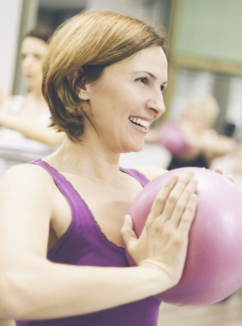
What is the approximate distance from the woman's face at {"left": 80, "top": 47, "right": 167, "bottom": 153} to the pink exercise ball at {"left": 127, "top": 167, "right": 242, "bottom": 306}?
14cm

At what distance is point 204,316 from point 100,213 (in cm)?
257

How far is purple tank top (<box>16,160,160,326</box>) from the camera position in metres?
0.93

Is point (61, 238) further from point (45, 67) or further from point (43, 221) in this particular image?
point (45, 67)

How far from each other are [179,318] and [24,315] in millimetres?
2629

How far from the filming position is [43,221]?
33.1 inches

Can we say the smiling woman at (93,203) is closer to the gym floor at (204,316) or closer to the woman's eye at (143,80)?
the woman's eye at (143,80)

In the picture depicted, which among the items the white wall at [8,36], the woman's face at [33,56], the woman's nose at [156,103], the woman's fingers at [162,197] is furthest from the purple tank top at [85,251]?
the white wall at [8,36]

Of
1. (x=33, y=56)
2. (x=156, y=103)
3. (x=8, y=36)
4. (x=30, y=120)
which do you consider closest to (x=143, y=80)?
(x=156, y=103)

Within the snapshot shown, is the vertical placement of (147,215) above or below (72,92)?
below

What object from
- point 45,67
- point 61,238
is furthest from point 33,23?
point 61,238

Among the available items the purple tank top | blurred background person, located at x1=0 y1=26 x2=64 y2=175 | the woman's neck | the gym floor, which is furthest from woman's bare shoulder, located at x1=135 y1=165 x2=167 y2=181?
the gym floor

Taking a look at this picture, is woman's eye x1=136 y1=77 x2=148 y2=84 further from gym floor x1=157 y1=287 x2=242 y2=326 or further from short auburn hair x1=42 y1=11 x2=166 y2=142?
gym floor x1=157 y1=287 x2=242 y2=326

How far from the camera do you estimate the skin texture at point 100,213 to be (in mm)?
755

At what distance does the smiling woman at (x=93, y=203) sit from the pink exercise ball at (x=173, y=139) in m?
2.60
